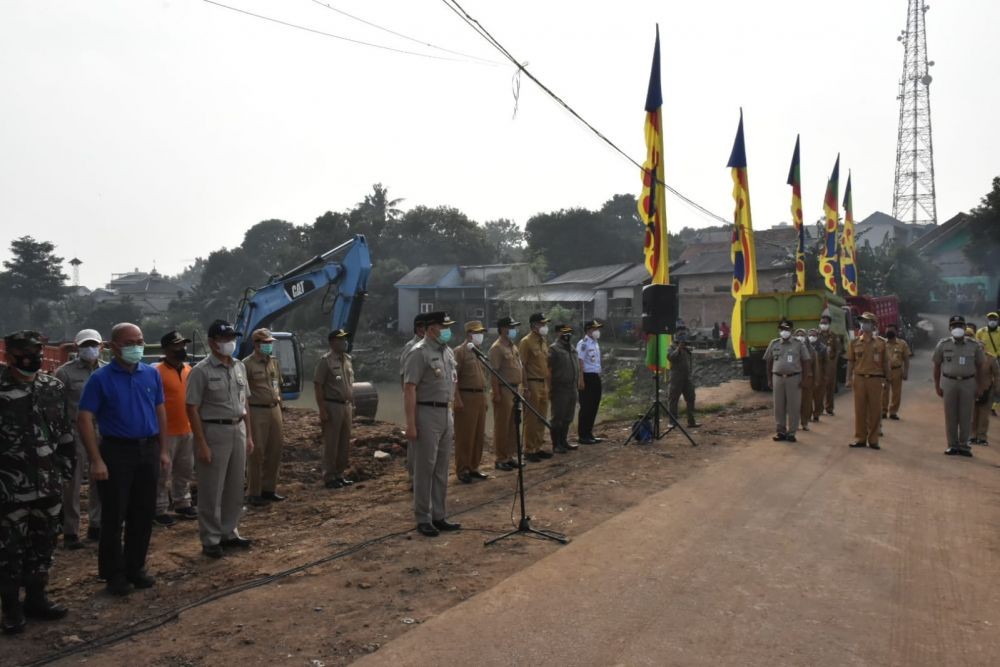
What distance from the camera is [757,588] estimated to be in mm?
5004

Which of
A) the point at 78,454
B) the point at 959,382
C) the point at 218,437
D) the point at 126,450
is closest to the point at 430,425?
the point at 218,437

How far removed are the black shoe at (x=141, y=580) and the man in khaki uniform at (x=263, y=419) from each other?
2785 mm

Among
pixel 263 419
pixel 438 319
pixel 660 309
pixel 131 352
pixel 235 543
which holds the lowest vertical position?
pixel 235 543

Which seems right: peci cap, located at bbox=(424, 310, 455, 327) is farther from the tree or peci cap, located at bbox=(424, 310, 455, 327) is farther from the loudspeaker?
the tree

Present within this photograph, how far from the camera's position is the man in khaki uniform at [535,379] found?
1020 cm

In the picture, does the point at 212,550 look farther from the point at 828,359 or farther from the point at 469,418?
the point at 828,359

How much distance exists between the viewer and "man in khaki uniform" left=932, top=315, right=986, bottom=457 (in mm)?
10352

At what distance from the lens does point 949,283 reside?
1891 inches

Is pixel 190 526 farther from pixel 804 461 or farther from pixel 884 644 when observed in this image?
pixel 804 461

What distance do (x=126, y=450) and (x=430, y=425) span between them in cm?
238

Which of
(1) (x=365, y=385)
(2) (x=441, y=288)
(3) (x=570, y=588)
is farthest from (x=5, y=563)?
(2) (x=441, y=288)

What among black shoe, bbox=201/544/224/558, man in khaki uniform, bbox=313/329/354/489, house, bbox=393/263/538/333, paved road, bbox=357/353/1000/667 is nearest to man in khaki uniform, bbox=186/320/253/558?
black shoe, bbox=201/544/224/558

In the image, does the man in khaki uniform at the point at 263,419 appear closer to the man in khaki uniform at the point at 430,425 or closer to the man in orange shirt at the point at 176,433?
the man in orange shirt at the point at 176,433

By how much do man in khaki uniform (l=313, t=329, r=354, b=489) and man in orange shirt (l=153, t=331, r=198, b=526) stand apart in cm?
162
